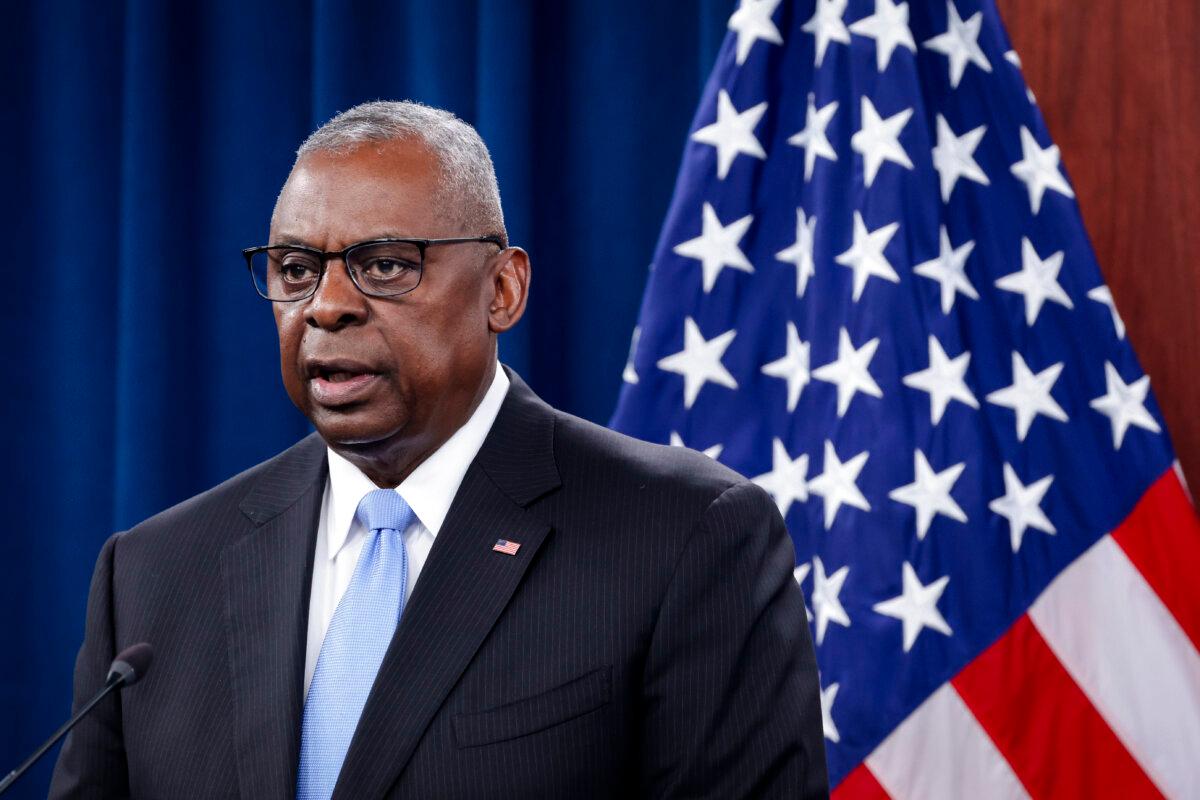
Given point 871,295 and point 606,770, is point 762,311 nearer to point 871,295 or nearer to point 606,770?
point 871,295

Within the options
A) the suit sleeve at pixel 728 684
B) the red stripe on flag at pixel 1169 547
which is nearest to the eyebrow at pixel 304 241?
the suit sleeve at pixel 728 684

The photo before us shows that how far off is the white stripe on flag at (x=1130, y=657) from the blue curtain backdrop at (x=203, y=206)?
3.52 ft

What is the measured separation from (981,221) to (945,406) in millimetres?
366

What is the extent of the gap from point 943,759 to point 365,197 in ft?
4.89

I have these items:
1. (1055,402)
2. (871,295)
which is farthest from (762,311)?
(1055,402)

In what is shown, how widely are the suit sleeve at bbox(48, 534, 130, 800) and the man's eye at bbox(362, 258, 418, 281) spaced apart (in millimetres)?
559

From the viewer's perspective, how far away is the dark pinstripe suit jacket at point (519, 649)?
4.46 ft

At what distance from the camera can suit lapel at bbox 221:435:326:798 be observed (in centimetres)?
141

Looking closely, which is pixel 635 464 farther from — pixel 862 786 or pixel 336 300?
pixel 862 786

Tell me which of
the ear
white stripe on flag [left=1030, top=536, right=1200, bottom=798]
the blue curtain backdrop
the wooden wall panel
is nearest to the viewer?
the ear

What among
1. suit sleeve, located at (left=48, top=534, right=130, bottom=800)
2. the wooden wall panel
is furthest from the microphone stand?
the wooden wall panel

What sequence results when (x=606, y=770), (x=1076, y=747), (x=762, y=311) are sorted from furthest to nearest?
(x=762, y=311), (x=1076, y=747), (x=606, y=770)

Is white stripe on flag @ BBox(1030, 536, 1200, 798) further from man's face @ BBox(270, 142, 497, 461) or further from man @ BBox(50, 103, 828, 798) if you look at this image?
man's face @ BBox(270, 142, 497, 461)

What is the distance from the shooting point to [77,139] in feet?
10.0
